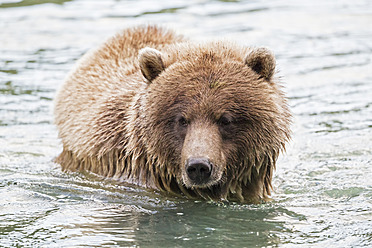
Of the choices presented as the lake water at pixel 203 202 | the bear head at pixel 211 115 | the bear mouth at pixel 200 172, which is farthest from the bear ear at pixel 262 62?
the bear mouth at pixel 200 172

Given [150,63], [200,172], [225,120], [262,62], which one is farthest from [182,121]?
[262,62]

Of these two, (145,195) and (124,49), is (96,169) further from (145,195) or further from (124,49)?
(124,49)

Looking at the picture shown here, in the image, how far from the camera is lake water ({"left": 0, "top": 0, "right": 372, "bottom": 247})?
6328 millimetres

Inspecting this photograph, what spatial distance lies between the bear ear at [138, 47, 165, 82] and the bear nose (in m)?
1.20

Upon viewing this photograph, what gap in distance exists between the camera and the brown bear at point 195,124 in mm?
6492

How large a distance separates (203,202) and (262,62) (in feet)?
5.15

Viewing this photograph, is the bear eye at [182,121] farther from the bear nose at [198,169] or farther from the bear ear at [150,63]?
the bear ear at [150,63]

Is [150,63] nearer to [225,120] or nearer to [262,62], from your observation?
[225,120]

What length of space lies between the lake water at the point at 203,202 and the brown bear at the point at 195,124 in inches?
10.5

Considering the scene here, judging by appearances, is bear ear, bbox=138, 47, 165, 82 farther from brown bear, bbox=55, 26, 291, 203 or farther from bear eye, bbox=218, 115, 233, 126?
bear eye, bbox=218, 115, 233, 126

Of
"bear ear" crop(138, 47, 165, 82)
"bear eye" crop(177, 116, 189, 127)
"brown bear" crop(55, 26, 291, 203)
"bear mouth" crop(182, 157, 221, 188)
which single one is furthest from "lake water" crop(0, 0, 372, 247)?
"bear ear" crop(138, 47, 165, 82)

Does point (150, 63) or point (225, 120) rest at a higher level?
point (150, 63)

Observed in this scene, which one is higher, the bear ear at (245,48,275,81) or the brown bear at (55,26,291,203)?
the bear ear at (245,48,275,81)

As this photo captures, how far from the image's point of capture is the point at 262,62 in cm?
675
